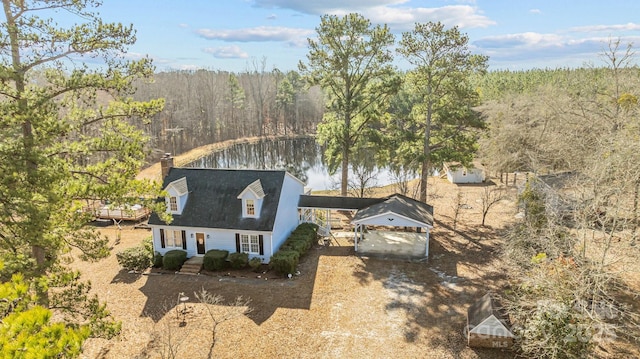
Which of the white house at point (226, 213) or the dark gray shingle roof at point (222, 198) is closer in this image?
the white house at point (226, 213)

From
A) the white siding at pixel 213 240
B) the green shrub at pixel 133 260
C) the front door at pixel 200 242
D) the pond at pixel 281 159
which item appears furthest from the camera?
the pond at pixel 281 159

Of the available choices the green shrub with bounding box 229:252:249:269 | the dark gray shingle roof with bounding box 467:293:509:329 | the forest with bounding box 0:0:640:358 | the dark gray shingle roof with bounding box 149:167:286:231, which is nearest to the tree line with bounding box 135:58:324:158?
the forest with bounding box 0:0:640:358

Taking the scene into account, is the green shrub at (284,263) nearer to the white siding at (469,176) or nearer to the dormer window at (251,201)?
the dormer window at (251,201)

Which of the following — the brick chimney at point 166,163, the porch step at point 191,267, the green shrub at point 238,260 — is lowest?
the porch step at point 191,267

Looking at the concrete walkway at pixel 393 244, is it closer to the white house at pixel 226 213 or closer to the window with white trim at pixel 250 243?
the white house at pixel 226 213

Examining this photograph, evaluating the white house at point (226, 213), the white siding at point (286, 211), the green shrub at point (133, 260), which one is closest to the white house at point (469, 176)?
the white siding at point (286, 211)

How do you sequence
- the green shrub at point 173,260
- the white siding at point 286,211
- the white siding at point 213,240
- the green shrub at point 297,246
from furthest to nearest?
the white siding at point 286,211
the green shrub at point 297,246
the white siding at point 213,240
the green shrub at point 173,260

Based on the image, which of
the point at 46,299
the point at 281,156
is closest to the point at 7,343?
the point at 46,299

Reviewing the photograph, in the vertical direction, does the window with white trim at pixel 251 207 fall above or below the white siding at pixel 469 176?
above
